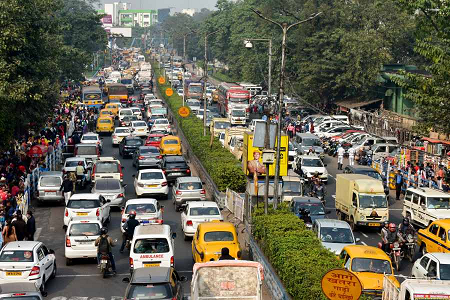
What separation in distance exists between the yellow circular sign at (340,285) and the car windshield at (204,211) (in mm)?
15085

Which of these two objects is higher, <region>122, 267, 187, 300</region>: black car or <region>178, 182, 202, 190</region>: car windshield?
<region>122, 267, 187, 300</region>: black car

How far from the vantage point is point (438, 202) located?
31.4 m

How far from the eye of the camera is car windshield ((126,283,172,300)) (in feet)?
59.5

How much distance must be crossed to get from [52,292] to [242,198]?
10148 mm

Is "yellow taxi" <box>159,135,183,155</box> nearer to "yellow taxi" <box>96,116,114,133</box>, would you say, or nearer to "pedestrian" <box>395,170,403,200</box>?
"pedestrian" <box>395,170,403,200</box>

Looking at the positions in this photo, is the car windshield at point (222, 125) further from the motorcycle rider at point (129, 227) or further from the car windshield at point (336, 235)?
the car windshield at point (336, 235)

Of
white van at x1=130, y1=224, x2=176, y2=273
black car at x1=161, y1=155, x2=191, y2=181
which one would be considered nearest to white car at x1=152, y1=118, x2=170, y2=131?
black car at x1=161, y1=155, x2=191, y2=181

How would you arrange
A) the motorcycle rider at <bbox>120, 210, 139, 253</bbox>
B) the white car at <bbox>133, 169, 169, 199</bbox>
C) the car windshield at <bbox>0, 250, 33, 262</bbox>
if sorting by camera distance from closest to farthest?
the car windshield at <bbox>0, 250, 33, 262</bbox>, the motorcycle rider at <bbox>120, 210, 139, 253</bbox>, the white car at <bbox>133, 169, 169, 199</bbox>

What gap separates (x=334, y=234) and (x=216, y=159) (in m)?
14.8

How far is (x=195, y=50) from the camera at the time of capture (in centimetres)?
18538

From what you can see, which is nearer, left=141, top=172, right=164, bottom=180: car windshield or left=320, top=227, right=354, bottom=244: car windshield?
left=320, top=227, right=354, bottom=244: car windshield

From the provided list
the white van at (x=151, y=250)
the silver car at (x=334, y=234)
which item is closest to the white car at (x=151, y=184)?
the silver car at (x=334, y=234)

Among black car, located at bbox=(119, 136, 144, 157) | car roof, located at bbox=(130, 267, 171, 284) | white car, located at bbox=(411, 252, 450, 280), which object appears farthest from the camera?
black car, located at bbox=(119, 136, 144, 157)

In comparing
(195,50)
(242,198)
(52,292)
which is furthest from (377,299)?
(195,50)
